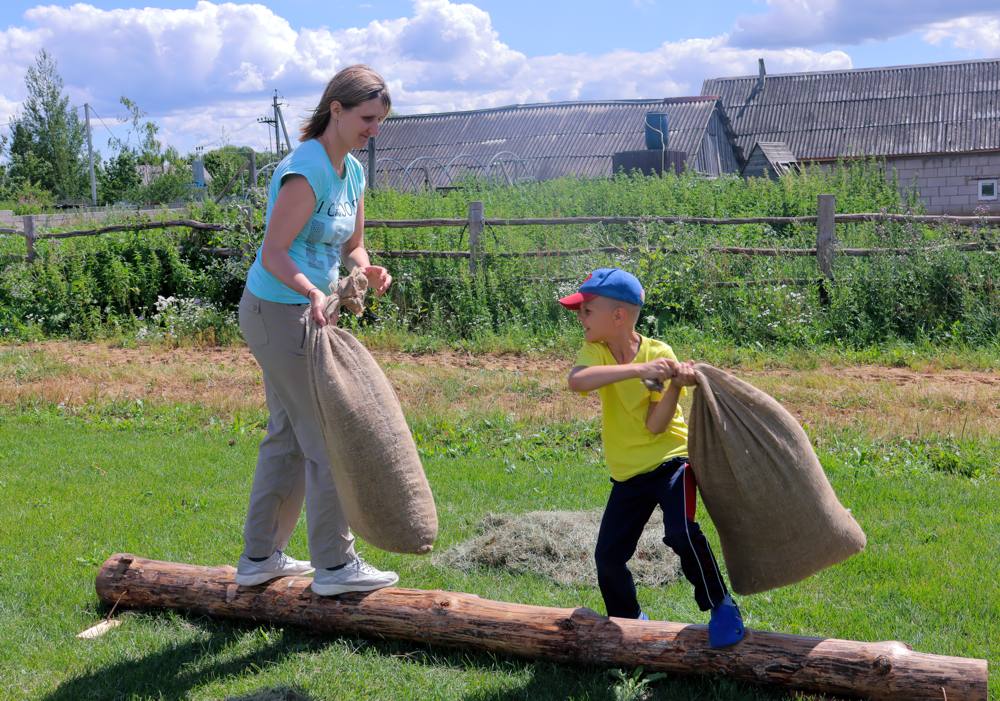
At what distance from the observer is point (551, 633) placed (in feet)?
11.5

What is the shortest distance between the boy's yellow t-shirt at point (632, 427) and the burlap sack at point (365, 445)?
2.49ft

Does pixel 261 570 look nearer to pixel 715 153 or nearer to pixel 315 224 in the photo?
pixel 315 224

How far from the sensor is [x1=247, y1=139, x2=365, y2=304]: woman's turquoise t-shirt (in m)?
3.60

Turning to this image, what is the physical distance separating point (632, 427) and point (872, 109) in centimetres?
3065

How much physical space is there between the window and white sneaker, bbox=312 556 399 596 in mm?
28121

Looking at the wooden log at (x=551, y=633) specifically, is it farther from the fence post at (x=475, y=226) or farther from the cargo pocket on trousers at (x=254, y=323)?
the fence post at (x=475, y=226)

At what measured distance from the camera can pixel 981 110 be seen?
28781 mm

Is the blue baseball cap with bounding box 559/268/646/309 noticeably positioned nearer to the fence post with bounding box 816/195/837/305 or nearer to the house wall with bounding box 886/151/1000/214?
the fence post with bounding box 816/195/837/305

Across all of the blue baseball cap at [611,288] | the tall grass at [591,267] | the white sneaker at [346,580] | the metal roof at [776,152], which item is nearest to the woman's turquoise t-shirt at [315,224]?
the blue baseball cap at [611,288]

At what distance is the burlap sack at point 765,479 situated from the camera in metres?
3.27

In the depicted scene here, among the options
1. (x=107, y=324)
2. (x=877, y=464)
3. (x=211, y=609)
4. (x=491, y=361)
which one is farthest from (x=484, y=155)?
(x=211, y=609)

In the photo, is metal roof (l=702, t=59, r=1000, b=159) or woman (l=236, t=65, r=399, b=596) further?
metal roof (l=702, t=59, r=1000, b=159)

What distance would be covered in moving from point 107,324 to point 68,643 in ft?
31.9

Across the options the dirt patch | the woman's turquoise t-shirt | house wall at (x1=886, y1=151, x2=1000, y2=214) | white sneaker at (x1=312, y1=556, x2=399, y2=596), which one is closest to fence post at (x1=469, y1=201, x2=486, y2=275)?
the dirt patch
